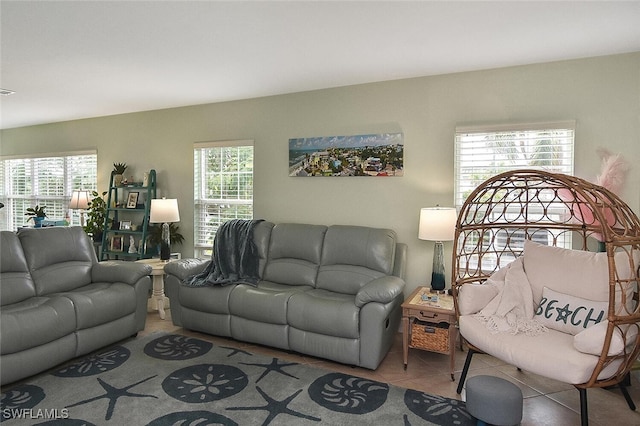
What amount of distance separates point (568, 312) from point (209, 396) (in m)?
2.43

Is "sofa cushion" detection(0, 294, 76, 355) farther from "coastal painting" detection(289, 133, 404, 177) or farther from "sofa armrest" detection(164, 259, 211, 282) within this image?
"coastal painting" detection(289, 133, 404, 177)

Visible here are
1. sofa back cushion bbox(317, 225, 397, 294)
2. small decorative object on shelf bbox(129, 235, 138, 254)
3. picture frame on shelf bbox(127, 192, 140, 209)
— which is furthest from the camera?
picture frame on shelf bbox(127, 192, 140, 209)

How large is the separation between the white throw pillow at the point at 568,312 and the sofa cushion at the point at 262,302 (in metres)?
1.91

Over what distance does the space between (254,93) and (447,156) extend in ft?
7.33

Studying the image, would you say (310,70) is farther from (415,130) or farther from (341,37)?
(415,130)

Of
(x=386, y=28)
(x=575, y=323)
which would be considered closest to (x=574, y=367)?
(x=575, y=323)

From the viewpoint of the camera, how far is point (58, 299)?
3.09 meters

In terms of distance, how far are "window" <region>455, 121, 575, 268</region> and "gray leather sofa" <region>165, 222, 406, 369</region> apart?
858mm

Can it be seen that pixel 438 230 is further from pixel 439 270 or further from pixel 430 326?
pixel 430 326

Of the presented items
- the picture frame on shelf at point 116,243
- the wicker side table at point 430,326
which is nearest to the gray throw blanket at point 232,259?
the wicker side table at point 430,326

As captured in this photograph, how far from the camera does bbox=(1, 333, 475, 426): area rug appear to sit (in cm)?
240

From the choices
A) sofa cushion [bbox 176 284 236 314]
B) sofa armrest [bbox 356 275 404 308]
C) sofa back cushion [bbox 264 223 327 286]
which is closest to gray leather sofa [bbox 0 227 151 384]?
sofa cushion [bbox 176 284 236 314]

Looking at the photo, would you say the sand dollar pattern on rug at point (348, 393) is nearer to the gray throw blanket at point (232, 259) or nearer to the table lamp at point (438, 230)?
the table lamp at point (438, 230)

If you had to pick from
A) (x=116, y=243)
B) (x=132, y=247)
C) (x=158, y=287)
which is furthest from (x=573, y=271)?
(x=116, y=243)
